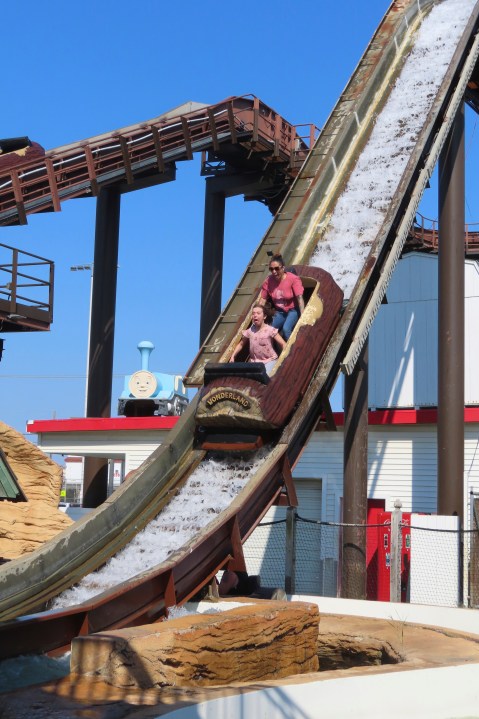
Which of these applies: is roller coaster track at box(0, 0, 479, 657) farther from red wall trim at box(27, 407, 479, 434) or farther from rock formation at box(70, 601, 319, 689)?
red wall trim at box(27, 407, 479, 434)

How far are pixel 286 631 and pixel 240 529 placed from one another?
6.20 feet

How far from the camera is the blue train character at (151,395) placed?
2309cm

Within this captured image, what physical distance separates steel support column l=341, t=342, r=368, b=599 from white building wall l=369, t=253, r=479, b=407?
4877 mm

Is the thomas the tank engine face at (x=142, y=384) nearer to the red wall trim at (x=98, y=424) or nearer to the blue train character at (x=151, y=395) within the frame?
the blue train character at (x=151, y=395)

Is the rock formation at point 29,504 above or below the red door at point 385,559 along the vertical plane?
above

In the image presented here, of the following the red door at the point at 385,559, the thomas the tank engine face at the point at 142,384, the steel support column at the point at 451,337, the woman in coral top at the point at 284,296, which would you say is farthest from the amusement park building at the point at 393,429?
the woman in coral top at the point at 284,296

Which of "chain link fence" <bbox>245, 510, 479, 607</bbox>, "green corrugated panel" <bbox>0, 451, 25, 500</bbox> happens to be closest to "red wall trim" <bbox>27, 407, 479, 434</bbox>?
"chain link fence" <bbox>245, 510, 479, 607</bbox>

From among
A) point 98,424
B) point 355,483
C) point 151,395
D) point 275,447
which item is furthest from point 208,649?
point 151,395

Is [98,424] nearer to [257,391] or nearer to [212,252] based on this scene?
[212,252]

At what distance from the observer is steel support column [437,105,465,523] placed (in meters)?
14.9

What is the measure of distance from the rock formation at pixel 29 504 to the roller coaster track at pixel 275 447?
3881 millimetres

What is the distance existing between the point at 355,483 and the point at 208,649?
7217mm

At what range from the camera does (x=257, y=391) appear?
11172 millimetres

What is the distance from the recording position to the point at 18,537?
1457cm
